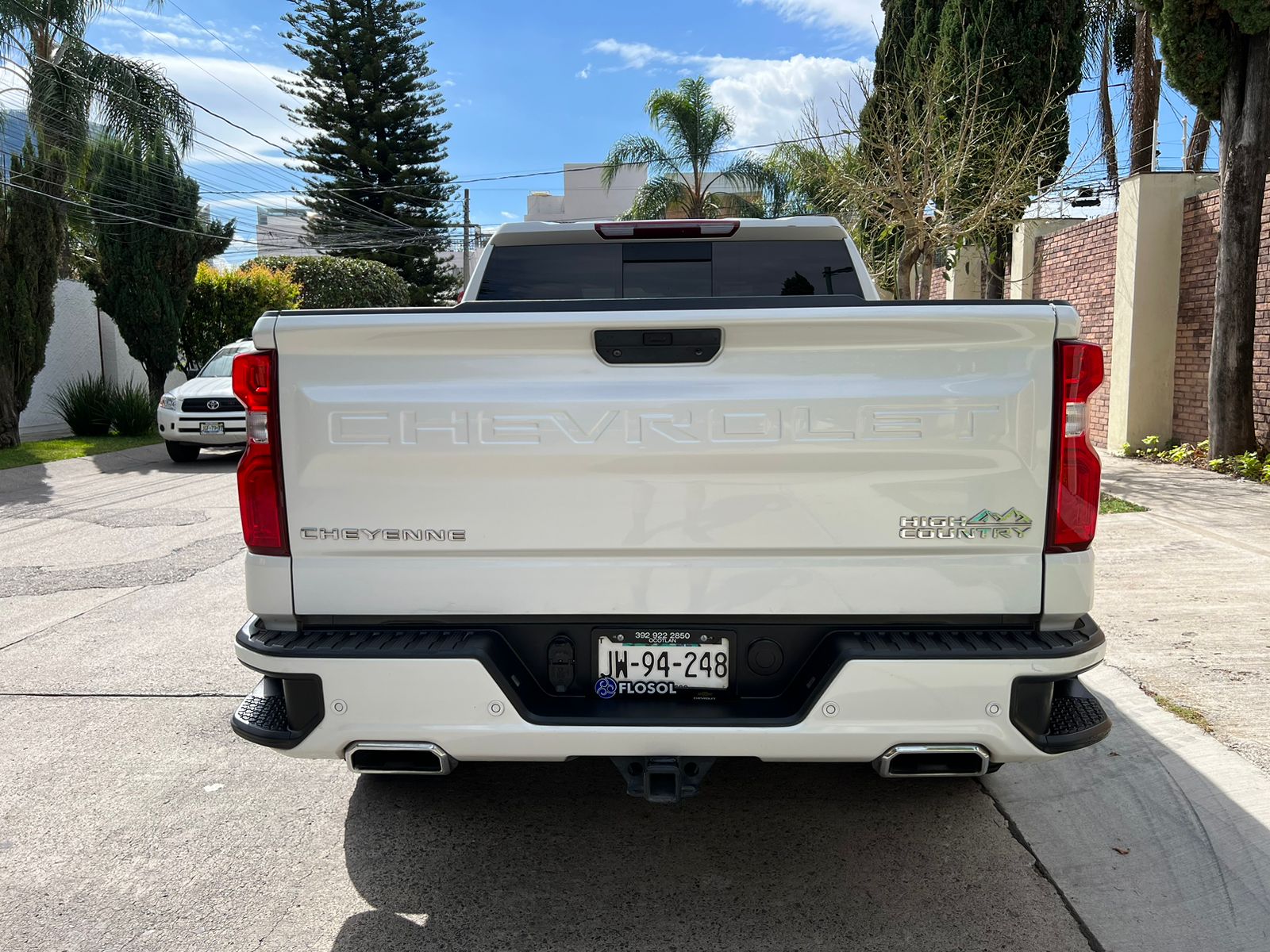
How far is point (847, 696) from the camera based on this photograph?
8.62 ft

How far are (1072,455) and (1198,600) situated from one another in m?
4.11

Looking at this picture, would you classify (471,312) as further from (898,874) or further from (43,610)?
(43,610)

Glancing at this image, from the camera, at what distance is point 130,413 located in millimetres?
18219

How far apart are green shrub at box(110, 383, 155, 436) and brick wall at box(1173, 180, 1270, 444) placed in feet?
55.3

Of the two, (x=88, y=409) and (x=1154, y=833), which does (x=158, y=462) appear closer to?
(x=88, y=409)

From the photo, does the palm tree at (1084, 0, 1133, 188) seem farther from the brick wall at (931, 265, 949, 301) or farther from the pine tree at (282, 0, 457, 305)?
the pine tree at (282, 0, 457, 305)

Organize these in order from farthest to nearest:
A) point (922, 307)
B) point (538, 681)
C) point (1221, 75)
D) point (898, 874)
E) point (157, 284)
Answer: point (157, 284), point (1221, 75), point (898, 874), point (538, 681), point (922, 307)

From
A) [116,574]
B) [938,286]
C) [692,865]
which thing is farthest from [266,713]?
[938,286]

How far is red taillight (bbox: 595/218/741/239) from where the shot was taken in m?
4.23

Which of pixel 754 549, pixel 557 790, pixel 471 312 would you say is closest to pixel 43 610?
pixel 557 790

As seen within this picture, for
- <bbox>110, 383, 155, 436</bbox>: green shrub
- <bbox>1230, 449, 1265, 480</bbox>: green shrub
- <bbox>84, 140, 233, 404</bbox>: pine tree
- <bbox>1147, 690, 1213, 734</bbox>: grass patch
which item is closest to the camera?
<bbox>1147, 690, 1213, 734</bbox>: grass patch

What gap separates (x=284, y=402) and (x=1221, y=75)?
11.2 m

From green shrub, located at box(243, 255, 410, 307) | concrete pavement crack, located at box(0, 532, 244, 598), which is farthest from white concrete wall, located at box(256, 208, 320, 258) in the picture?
concrete pavement crack, located at box(0, 532, 244, 598)

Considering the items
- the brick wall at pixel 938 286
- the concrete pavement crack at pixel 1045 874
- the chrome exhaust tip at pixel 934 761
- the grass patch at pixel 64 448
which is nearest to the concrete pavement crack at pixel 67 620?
the chrome exhaust tip at pixel 934 761
